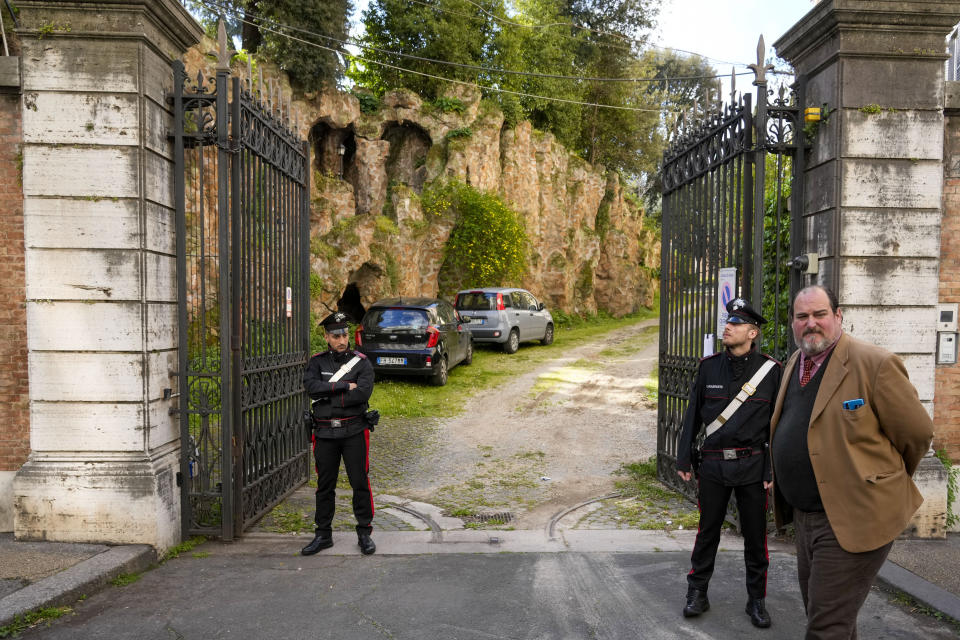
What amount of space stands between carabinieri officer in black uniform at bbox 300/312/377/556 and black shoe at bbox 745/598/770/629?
2.76m

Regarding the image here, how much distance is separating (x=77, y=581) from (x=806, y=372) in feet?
15.2

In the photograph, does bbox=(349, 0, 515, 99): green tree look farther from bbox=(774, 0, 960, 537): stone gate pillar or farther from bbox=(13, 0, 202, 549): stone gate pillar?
bbox=(774, 0, 960, 537): stone gate pillar

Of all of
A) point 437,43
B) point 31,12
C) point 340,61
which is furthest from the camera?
point 437,43

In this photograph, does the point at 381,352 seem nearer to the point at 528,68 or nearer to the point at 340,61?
the point at 340,61

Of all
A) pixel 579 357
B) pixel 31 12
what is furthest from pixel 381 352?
pixel 31 12

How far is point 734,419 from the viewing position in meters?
4.12

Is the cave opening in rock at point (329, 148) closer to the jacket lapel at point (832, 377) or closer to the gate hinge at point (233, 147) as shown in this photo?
A: the gate hinge at point (233, 147)

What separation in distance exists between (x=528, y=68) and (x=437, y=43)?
213 inches

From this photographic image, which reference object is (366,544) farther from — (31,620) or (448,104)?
(448,104)

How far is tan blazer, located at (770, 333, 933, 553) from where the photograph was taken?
9.60ft

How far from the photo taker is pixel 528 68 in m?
27.6

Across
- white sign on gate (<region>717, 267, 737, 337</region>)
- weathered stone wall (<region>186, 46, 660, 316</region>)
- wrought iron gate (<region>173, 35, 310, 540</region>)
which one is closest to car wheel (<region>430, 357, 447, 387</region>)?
weathered stone wall (<region>186, 46, 660, 316</region>)

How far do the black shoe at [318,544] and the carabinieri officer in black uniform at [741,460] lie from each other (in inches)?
109

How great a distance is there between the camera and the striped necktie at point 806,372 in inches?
130
